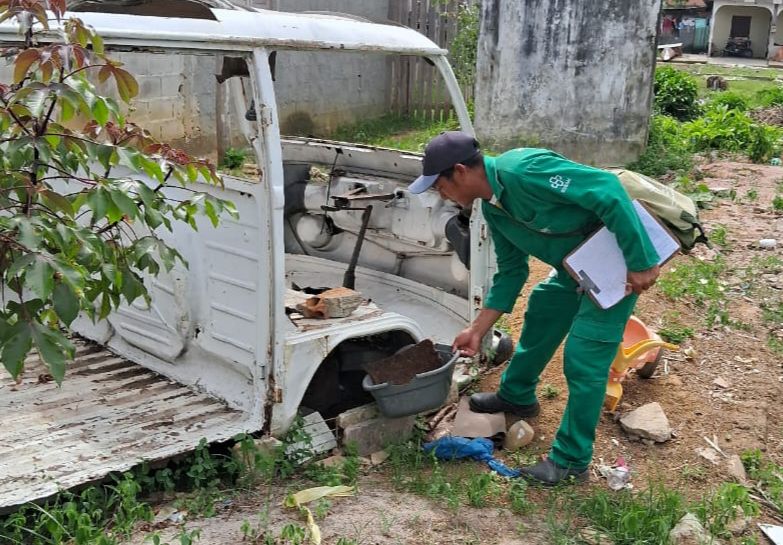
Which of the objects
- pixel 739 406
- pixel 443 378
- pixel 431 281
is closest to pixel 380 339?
pixel 443 378

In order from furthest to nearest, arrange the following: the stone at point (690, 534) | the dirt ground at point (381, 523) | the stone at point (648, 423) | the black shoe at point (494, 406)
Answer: the black shoe at point (494, 406) < the stone at point (648, 423) < the stone at point (690, 534) < the dirt ground at point (381, 523)

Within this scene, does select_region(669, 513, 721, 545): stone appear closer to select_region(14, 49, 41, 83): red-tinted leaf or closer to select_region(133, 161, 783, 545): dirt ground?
select_region(133, 161, 783, 545): dirt ground

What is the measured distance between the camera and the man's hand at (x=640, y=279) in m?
3.70

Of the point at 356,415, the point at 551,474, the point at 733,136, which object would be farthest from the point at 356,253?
the point at 733,136

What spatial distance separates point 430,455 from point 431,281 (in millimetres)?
1395

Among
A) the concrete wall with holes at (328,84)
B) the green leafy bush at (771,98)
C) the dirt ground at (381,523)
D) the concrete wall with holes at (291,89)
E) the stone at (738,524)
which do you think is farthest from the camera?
the green leafy bush at (771,98)

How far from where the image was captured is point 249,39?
3.47 m

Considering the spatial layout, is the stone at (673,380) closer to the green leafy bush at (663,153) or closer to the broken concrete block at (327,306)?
the broken concrete block at (327,306)

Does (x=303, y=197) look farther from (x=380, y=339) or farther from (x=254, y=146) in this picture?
(x=254, y=146)

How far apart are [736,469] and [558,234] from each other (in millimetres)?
1516

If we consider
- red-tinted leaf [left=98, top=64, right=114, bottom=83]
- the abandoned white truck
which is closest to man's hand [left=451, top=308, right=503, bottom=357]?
the abandoned white truck

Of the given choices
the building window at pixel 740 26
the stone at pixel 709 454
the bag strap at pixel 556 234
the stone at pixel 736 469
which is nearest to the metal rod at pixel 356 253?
the bag strap at pixel 556 234

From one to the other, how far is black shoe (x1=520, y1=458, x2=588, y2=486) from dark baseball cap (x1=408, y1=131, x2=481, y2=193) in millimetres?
1391

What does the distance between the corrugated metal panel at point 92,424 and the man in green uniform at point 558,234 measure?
4.44 feet
